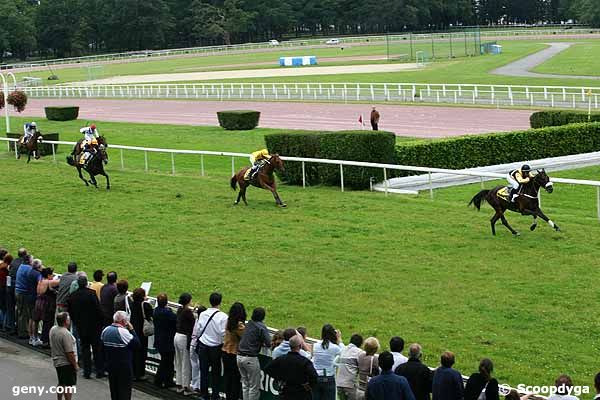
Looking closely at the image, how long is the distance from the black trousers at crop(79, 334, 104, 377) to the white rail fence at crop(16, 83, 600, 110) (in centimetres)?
2229

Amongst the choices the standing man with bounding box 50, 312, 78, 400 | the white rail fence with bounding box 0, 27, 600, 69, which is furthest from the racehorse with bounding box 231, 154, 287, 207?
the white rail fence with bounding box 0, 27, 600, 69

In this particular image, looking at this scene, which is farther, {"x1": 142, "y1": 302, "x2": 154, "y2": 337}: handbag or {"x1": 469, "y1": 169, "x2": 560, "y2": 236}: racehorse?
{"x1": 469, "y1": 169, "x2": 560, "y2": 236}: racehorse

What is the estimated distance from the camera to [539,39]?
9362 centimetres

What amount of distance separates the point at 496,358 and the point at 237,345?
244 cm

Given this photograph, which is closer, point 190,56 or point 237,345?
point 237,345

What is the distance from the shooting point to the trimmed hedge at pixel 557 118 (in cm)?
2695

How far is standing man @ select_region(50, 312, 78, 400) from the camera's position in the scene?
9.20m

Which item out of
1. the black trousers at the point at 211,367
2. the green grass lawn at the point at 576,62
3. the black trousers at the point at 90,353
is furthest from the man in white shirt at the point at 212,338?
the green grass lawn at the point at 576,62

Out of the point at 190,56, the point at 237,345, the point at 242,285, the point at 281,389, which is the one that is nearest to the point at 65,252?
the point at 242,285

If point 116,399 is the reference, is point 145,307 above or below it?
above

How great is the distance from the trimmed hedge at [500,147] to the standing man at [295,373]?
42.6 ft

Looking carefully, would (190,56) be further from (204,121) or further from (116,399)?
(116,399)

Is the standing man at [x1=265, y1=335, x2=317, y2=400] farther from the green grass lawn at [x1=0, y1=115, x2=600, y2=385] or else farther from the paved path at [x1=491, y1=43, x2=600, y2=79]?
the paved path at [x1=491, y1=43, x2=600, y2=79]

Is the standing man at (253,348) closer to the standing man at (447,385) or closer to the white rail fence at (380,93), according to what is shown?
the standing man at (447,385)
